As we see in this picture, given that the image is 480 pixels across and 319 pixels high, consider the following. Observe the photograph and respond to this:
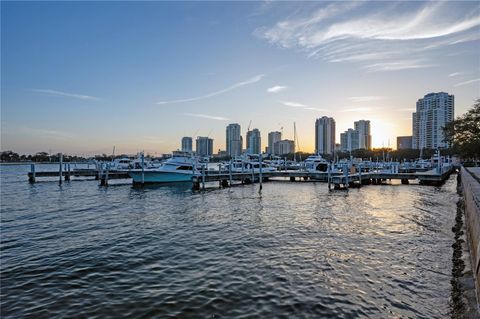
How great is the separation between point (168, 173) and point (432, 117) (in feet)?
387

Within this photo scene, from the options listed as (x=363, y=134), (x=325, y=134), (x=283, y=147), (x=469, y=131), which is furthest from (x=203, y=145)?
(x=363, y=134)

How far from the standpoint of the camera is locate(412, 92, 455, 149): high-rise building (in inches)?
4700

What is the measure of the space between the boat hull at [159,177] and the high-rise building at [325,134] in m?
110

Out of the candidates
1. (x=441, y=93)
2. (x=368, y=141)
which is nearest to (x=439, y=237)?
(x=441, y=93)

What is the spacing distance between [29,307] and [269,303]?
5919mm

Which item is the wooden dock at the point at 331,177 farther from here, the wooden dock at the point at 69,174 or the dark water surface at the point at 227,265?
the dark water surface at the point at 227,265

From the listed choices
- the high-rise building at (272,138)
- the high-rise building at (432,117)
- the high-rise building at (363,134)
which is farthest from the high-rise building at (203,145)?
the high-rise building at (363,134)

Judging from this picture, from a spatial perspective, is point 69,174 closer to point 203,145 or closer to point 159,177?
point 159,177

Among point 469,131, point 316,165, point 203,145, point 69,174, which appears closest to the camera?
point 469,131

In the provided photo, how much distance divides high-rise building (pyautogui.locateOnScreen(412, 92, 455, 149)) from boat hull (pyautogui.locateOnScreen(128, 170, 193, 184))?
341 feet

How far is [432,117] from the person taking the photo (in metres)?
124

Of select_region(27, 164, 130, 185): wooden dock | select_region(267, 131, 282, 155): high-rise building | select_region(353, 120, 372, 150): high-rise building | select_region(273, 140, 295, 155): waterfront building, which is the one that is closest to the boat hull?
select_region(27, 164, 130, 185): wooden dock

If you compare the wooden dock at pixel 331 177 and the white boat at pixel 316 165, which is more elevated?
the white boat at pixel 316 165

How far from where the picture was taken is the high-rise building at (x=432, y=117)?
119 meters
